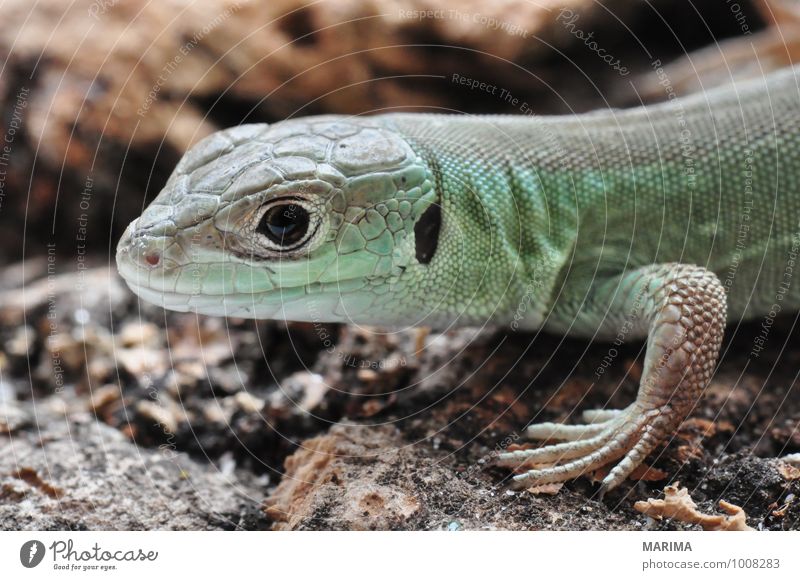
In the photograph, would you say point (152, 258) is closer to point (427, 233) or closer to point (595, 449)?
point (427, 233)

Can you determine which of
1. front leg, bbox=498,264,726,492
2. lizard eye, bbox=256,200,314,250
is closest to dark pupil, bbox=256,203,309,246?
lizard eye, bbox=256,200,314,250

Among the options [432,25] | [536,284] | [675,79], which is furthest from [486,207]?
[675,79]

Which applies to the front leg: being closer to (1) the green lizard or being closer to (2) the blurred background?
(1) the green lizard

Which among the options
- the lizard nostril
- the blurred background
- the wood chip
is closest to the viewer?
the wood chip

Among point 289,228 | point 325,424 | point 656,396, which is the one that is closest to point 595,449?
point 656,396

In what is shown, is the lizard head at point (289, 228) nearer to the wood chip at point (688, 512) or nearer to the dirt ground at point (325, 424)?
the dirt ground at point (325, 424)

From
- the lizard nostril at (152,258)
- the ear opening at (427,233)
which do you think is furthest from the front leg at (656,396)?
the lizard nostril at (152,258)

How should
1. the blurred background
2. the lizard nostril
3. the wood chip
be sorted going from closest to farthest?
1. the wood chip
2. the lizard nostril
3. the blurred background

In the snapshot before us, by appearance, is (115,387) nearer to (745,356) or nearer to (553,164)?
(553,164)
